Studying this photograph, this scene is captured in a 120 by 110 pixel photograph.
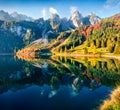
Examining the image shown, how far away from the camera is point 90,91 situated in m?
62.0

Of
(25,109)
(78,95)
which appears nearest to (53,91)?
(78,95)

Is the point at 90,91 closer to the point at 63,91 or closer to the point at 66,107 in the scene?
the point at 63,91

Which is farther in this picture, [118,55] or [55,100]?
[118,55]

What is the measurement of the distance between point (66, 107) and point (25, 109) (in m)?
8.60

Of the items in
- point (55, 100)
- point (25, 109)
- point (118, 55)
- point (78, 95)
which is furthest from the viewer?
point (118, 55)

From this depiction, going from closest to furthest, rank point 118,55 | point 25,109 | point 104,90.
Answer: point 25,109 < point 104,90 < point 118,55

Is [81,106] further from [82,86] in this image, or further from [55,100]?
[82,86]

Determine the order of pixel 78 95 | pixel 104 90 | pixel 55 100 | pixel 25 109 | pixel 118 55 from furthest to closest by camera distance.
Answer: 1. pixel 118 55
2. pixel 104 90
3. pixel 78 95
4. pixel 55 100
5. pixel 25 109

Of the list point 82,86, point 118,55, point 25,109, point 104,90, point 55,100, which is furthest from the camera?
point 118,55

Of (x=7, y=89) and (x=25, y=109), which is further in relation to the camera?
(x=7, y=89)

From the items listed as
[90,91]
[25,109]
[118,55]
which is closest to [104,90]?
[90,91]

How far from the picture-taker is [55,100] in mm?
52344

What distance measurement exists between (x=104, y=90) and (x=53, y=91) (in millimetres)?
14618

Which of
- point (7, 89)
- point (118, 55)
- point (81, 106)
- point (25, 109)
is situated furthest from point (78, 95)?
point (118, 55)
